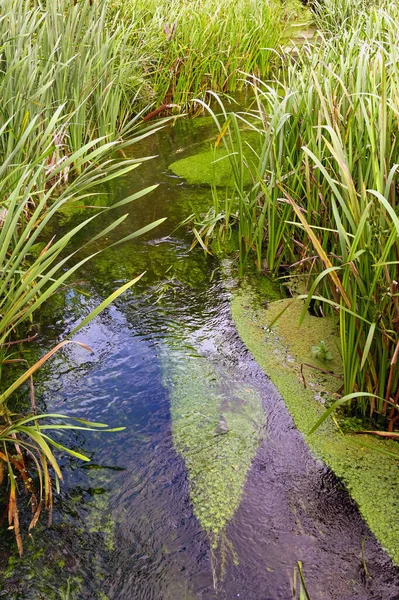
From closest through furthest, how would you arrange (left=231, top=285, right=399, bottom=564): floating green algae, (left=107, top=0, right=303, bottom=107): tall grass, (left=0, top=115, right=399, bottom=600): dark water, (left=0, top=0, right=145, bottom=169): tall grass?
(left=0, top=115, right=399, bottom=600): dark water
(left=231, top=285, right=399, bottom=564): floating green algae
(left=0, top=0, right=145, bottom=169): tall grass
(left=107, top=0, right=303, bottom=107): tall grass

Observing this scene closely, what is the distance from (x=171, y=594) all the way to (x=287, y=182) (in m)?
1.58

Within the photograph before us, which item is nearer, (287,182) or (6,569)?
(6,569)

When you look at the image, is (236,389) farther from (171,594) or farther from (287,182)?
(287,182)

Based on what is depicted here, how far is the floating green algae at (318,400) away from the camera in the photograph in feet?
4.28

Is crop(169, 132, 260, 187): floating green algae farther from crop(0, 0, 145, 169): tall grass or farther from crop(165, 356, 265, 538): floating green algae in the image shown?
crop(165, 356, 265, 538): floating green algae

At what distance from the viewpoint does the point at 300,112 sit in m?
2.07

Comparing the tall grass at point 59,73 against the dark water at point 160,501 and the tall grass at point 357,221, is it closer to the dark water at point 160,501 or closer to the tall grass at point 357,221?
the tall grass at point 357,221

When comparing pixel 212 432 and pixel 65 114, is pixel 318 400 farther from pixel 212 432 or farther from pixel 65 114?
pixel 65 114

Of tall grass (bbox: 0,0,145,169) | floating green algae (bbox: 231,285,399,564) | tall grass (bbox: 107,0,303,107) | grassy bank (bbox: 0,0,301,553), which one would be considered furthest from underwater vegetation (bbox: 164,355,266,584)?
tall grass (bbox: 107,0,303,107)

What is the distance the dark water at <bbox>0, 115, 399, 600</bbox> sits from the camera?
3.73 feet

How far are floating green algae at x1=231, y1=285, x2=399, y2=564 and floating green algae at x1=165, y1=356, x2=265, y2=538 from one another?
0.47ft

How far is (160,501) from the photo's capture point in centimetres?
133

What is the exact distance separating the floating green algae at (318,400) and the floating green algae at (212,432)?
0.14 meters

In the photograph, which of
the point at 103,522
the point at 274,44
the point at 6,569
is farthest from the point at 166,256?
the point at 274,44
